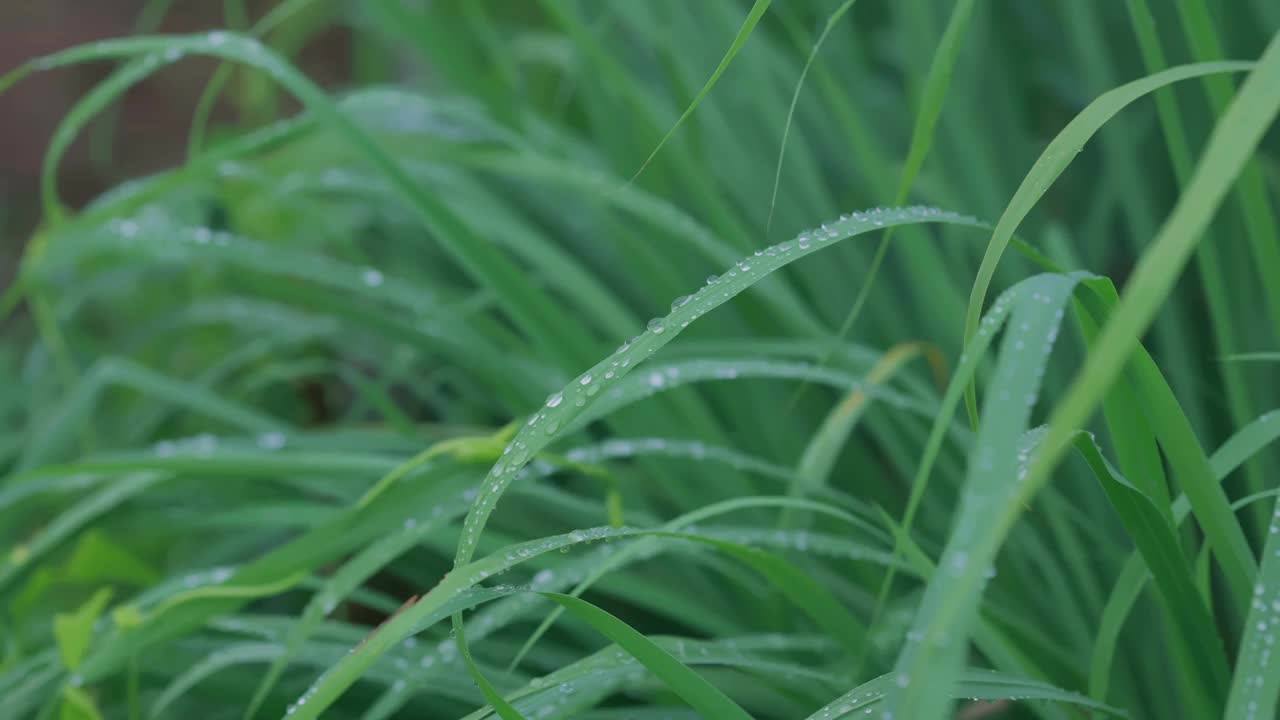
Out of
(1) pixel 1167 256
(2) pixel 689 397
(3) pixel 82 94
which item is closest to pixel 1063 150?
(1) pixel 1167 256

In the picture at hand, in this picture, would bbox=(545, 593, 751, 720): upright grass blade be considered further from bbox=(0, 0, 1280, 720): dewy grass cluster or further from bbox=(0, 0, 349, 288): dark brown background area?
bbox=(0, 0, 349, 288): dark brown background area

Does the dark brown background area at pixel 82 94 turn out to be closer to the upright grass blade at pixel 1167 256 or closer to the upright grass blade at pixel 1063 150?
the upright grass blade at pixel 1063 150

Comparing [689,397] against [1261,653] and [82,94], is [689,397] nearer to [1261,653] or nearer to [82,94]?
[1261,653]

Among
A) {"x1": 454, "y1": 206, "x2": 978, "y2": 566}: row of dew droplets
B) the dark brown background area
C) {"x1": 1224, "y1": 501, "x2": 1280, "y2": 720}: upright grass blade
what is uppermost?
the dark brown background area

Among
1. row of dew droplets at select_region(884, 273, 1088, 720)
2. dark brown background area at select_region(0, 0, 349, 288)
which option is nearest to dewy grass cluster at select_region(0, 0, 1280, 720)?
row of dew droplets at select_region(884, 273, 1088, 720)

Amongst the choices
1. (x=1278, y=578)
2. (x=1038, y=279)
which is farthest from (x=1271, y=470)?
(x=1038, y=279)

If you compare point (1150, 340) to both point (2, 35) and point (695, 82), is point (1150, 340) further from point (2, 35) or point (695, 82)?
point (2, 35)

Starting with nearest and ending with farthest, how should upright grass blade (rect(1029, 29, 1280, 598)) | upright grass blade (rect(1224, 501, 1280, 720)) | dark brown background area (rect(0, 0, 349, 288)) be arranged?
upright grass blade (rect(1029, 29, 1280, 598))
upright grass blade (rect(1224, 501, 1280, 720))
dark brown background area (rect(0, 0, 349, 288))
